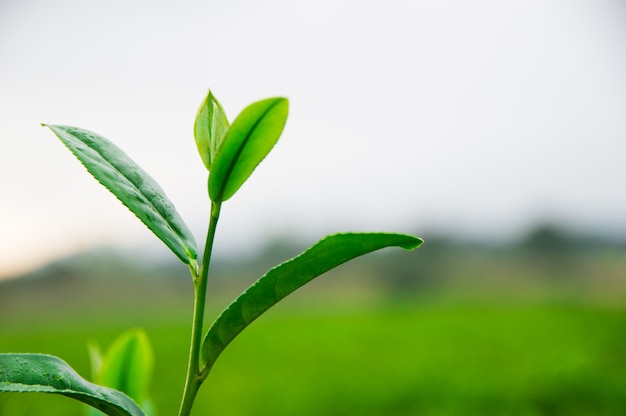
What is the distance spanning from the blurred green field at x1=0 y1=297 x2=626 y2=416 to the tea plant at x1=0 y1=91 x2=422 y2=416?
66cm

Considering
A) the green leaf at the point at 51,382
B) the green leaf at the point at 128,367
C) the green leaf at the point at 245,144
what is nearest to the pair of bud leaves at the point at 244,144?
the green leaf at the point at 245,144

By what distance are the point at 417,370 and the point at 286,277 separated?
2.81 metres

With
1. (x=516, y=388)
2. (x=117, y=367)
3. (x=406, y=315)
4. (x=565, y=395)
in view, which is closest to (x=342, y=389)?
(x=516, y=388)

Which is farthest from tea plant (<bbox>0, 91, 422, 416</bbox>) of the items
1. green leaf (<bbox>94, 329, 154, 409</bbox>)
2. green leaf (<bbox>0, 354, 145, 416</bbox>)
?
green leaf (<bbox>94, 329, 154, 409</bbox>)

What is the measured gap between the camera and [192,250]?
1.30ft

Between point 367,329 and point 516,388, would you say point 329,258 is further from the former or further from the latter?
point 367,329

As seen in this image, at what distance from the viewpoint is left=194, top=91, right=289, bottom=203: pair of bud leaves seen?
370 millimetres

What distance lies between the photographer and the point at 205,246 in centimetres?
35

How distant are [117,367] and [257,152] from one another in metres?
0.33

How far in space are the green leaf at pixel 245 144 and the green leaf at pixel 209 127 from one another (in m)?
0.04

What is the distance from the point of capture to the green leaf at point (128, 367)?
57 cm

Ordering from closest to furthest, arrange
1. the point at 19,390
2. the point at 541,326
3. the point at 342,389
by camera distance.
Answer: the point at 19,390 → the point at 342,389 → the point at 541,326

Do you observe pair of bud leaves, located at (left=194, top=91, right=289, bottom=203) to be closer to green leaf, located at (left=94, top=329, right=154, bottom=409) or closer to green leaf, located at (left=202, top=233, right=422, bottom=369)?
green leaf, located at (left=202, top=233, right=422, bottom=369)

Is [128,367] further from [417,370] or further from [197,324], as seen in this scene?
[417,370]
